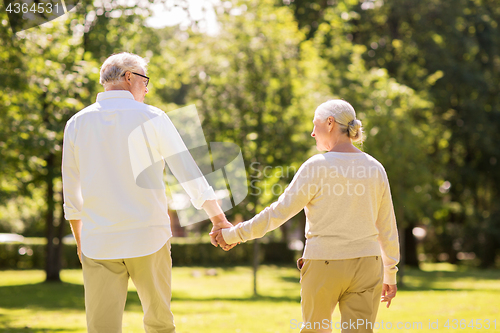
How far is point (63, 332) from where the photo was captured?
8.38m

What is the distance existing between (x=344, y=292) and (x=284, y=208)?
23.8 inches

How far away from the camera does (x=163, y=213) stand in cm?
309

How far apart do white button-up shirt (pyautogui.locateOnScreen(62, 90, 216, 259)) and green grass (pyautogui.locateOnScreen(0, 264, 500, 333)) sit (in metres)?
5.58

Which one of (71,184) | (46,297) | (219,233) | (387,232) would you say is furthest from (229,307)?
(71,184)

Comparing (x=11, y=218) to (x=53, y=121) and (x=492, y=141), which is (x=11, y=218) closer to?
(x=53, y=121)

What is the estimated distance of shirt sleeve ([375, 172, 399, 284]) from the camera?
3471 millimetres

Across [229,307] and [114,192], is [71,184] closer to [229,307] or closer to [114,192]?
[114,192]

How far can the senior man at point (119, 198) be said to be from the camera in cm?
301

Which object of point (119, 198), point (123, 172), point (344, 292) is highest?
point (123, 172)

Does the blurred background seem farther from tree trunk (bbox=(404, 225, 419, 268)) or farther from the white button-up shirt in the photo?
the white button-up shirt

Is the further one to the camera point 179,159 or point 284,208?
point 284,208

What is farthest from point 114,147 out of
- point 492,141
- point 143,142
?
point 492,141

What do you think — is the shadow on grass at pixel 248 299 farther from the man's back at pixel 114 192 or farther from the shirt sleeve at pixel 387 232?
the man's back at pixel 114 192

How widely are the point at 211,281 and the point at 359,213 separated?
1892cm
